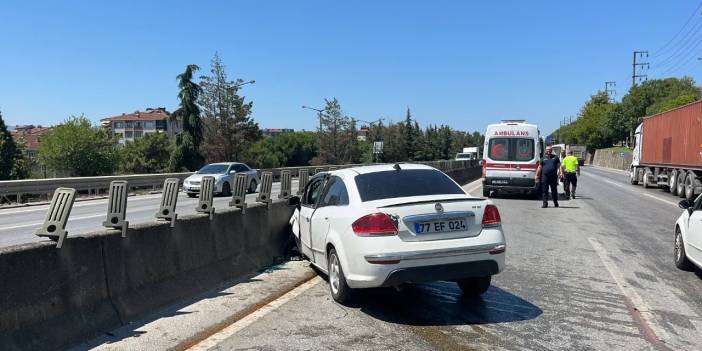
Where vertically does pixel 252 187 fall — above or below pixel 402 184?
below

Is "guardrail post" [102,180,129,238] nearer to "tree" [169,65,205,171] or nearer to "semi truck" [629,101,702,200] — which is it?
"semi truck" [629,101,702,200]

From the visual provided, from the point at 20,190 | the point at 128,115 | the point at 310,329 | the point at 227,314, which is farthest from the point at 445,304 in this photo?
the point at 128,115

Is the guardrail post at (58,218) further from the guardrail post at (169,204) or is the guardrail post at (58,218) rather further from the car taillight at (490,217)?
the car taillight at (490,217)

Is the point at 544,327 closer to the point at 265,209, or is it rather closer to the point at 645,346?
the point at 645,346

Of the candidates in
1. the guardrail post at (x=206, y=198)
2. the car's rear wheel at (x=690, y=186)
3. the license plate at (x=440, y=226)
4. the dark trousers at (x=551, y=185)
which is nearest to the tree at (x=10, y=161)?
the dark trousers at (x=551, y=185)

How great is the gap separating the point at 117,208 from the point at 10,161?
4223cm

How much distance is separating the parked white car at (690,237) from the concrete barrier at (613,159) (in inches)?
2578

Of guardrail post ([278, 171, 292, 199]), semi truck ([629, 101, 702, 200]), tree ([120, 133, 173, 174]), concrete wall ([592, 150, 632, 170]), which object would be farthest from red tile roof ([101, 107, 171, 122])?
guardrail post ([278, 171, 292, 199])

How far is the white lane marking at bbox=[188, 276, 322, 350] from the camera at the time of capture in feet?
15.9

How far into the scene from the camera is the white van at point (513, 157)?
20.3 m

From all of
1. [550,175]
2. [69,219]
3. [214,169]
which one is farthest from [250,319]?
[214,169]

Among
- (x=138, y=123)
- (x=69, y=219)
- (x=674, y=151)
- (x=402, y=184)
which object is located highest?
(x=138, y=123)

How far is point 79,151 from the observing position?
198ft

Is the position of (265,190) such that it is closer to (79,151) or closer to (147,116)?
(79,151)
